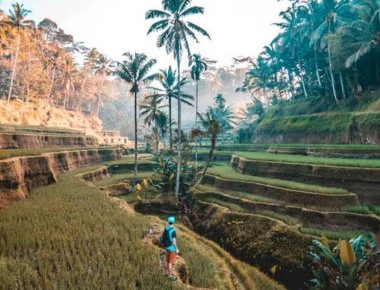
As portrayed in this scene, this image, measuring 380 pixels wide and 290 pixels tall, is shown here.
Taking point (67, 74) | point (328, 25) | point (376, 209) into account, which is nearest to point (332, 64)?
point (328, 25)

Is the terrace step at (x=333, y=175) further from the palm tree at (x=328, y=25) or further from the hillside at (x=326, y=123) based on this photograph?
the palm tree at (x=328, y=25)

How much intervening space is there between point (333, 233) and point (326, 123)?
23345mm

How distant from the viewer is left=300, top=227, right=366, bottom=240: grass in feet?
47.9

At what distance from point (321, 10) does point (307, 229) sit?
3902 cm

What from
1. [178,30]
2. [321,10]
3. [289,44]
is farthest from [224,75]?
[178,30]

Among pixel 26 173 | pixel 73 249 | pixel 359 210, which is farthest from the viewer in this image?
pixel 26 173

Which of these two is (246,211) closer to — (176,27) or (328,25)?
(176,27)

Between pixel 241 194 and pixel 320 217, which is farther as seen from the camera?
pixel 241 194

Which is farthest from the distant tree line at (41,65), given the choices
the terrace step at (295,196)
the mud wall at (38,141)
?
the terrace step at (295,196)

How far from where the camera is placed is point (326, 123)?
116ft

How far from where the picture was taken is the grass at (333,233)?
1460 cm

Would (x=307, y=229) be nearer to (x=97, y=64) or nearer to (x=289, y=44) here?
(x=289, y=44)

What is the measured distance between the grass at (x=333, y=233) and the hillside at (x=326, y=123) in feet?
53.8

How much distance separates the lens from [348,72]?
125 feet
